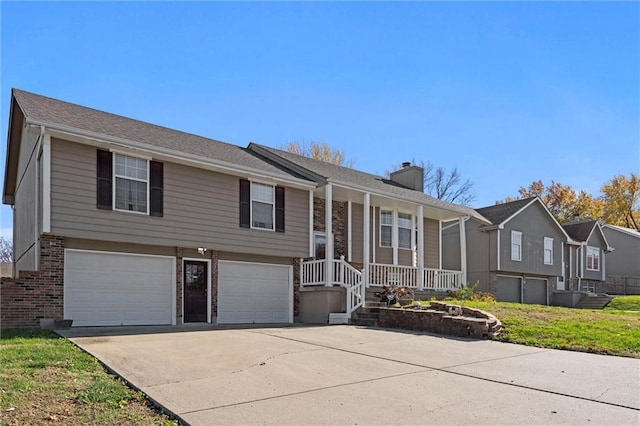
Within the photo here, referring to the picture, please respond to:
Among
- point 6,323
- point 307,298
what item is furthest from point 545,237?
point 6,323

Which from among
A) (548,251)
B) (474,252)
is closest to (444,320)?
(474,252)

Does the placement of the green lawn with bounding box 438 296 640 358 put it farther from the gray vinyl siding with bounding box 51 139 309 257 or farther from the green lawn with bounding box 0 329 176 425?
the green lawn with bounding box 0 329 176 425

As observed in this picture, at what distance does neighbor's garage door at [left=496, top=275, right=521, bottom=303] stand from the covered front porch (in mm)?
5550

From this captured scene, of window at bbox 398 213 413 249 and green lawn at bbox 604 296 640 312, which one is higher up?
window at bbox 398 213 413 249

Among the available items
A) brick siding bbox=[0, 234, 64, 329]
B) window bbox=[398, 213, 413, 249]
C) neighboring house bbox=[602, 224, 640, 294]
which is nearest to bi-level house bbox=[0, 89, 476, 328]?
brick siding bbox=[0, 234, 64, 329]

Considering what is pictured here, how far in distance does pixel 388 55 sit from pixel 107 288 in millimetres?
8780

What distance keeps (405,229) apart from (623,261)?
78.2 ft

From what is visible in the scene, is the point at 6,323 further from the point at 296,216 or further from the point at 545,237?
the point at 545,237

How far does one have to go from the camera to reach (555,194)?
46438 millimetres

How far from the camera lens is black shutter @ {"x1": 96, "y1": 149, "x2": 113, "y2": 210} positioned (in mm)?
12156

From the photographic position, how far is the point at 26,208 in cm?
1481

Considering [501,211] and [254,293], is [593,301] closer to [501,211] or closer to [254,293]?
[501,211]

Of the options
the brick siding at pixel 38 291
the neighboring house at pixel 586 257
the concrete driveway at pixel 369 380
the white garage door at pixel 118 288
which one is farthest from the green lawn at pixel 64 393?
the neighboring house at pixel 586 257

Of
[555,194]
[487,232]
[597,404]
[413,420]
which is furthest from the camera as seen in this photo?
[555,194]
